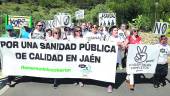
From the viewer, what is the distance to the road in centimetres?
1270

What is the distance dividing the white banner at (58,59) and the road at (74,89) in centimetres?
32

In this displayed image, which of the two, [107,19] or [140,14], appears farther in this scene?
[140,14]

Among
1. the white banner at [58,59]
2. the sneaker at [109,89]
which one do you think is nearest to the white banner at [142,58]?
the white banner at [58,59]

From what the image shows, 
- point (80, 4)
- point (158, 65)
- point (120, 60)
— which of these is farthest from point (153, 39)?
point (80, 4)

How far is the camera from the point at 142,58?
44.0ft

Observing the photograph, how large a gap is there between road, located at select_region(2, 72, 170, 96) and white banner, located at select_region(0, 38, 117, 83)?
0.32 m

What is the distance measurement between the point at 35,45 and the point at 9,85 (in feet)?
4.28

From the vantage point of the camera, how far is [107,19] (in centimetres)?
1964

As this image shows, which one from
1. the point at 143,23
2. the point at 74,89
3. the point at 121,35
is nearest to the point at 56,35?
the point at 74,89

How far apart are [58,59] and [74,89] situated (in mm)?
932

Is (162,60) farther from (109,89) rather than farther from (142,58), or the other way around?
(109,89)

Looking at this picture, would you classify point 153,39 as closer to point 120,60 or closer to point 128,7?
point 120,60

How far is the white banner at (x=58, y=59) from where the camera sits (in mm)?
13141

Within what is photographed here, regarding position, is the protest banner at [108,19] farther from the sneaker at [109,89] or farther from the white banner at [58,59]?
the sneaker at [109,89]
